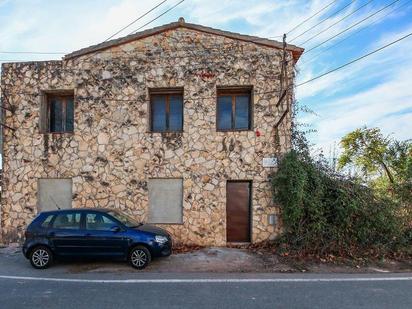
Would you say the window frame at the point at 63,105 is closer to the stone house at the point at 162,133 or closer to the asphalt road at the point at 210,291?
the stone house at the point at 162,133

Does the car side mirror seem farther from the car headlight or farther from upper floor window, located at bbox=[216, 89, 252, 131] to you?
upper floor window, located at bbox=[216, 89, 252, 131]

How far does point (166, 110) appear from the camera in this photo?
13594 millimetres

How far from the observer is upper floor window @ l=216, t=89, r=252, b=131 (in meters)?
13.3

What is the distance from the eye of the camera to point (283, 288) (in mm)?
7738

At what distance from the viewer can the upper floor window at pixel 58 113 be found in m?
13.9

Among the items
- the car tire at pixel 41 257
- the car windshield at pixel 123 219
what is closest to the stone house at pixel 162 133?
the car windshield at pixel 123 219

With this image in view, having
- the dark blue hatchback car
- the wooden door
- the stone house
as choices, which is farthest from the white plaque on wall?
the dark blue hatchback car

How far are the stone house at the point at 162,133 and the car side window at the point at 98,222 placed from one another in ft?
9.64

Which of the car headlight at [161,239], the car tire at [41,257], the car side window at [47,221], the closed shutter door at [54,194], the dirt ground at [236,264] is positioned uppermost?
the closed shutter door at [54,194]

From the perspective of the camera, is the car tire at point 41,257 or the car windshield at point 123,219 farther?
the car windshield at point 123,219

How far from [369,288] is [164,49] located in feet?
32.3

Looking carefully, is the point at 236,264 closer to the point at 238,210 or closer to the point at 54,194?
the point at 238,210

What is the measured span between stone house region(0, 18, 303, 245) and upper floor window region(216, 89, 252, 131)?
0.04 metres

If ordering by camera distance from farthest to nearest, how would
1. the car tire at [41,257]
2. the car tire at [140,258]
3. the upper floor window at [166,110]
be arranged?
the upper floor window at [166,110] → the car tire at [41,257] → the car tire at [140,258]
